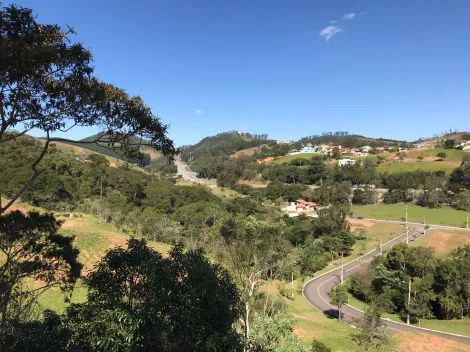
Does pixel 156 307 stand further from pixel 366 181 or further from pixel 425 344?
pixel 366 181

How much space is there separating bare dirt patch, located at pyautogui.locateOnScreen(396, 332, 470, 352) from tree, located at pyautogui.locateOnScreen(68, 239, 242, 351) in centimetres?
1919

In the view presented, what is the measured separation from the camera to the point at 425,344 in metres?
20.7

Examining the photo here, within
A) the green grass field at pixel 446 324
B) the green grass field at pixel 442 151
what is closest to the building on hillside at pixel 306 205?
the green grass field at pixel 446 324

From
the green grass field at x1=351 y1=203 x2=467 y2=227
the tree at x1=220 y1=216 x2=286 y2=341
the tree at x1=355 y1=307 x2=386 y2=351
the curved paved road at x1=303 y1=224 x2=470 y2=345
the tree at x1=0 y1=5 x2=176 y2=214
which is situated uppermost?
the tree at x1=0 y1=5 x2=176 y2=214

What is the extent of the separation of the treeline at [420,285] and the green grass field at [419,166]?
72.7m

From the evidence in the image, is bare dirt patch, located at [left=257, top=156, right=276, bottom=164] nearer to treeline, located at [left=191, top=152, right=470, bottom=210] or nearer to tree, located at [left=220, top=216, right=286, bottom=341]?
treeline, located at [left=191, top=152, right=470, bottom=210]

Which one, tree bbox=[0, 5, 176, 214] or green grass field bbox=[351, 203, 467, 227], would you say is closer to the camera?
tree bbox=[0, 5, 176, 214]

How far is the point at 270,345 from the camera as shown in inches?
500

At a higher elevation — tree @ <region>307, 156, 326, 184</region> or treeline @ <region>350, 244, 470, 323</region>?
tree @ <region>307, 156, 326, 184</region>

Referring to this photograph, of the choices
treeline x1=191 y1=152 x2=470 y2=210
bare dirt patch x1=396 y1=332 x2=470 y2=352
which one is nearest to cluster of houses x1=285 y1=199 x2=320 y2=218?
treeline x1=191 y1=152 x2=470 y2=210

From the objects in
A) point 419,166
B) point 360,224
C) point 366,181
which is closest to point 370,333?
point 360,224

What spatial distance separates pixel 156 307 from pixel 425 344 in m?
22.1

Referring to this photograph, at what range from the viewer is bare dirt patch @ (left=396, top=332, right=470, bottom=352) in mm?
19953

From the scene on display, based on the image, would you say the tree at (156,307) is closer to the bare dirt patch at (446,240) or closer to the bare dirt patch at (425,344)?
the bare dirt patch at (425,344)
